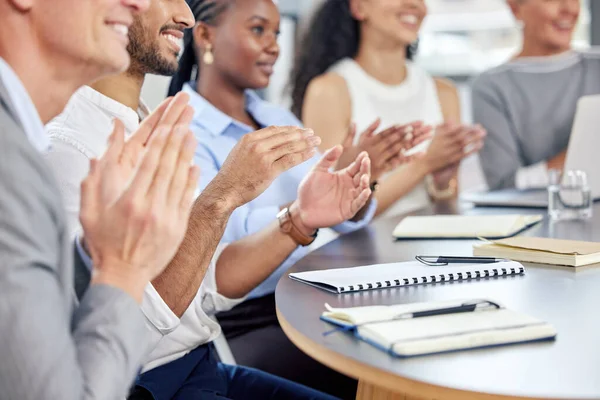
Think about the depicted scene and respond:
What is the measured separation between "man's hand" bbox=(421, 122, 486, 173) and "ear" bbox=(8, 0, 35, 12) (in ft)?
5.63

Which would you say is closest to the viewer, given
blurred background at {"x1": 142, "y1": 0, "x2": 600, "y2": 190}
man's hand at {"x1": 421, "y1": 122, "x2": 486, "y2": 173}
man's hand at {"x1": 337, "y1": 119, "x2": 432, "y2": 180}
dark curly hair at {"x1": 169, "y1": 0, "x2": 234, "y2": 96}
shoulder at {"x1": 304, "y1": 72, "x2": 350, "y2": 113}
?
man's hand at {"x1": 337, "y1": 119, "x2": 432, "y2": 180}

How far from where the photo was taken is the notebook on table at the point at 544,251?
4.60 feet

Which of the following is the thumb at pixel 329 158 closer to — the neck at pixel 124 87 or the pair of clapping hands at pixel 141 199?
the neck at pixel 124 87

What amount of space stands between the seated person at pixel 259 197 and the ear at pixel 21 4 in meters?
0.62

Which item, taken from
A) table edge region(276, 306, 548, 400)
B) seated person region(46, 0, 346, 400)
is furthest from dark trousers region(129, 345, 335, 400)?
table edge region(276, 306, 548, 400)

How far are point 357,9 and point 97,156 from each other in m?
1.79

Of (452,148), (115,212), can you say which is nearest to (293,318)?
(115,212)

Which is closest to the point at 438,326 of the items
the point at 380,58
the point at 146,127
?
the point at 146,127

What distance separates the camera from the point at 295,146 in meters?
1.46

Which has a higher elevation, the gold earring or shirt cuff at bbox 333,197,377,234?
the gold earring

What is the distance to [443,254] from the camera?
1.51 meters

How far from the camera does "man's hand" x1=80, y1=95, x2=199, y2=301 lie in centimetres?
86

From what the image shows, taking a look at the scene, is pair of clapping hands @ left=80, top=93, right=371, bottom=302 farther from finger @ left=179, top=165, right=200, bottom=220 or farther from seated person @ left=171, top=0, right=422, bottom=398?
seated person @ left=171, top=0, right=422, bottom=398

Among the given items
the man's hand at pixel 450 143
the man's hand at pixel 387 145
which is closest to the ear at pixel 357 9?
the man's hand at pixel 450 143
